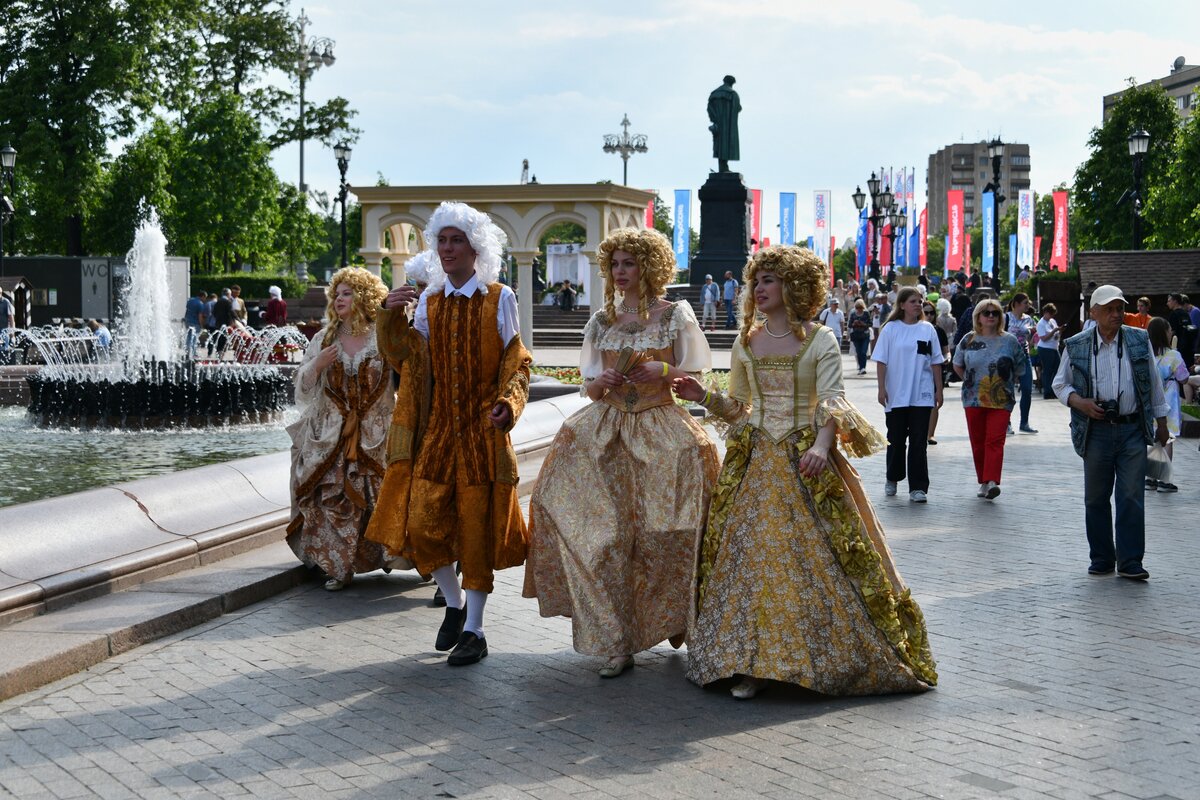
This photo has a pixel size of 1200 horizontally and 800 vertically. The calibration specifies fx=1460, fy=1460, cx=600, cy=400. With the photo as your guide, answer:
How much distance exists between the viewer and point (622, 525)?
20.6 feet

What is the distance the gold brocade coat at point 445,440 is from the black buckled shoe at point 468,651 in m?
0.33

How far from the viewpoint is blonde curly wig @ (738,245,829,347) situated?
619 centimetres

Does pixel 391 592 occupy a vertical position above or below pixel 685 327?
below

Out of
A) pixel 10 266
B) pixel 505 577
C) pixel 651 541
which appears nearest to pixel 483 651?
pixel 651 541

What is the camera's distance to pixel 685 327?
650 centimetres

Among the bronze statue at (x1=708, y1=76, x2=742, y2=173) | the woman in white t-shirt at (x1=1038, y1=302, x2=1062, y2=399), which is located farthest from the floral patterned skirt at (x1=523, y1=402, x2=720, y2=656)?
the bronze statue at (x1=708, y1=76, x2=742, y2=173)

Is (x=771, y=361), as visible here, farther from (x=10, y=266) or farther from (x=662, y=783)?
(x=10, y=266)

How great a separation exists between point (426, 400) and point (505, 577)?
8.13 feet

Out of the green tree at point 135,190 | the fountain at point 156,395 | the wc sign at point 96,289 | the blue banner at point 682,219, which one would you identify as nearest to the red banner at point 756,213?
the blue banner at point 682,219

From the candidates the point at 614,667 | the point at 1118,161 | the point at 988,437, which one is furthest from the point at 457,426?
the point at 1118,161

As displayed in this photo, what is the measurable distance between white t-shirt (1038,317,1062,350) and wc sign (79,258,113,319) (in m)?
23.3

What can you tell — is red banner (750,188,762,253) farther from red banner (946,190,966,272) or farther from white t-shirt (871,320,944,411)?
white t-shirt (871,320,944,411)

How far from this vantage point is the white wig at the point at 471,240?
6.62m

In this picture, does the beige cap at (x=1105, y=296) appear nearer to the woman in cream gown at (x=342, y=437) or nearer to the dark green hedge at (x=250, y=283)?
the woman in cream gown at (x=342, y=437)
